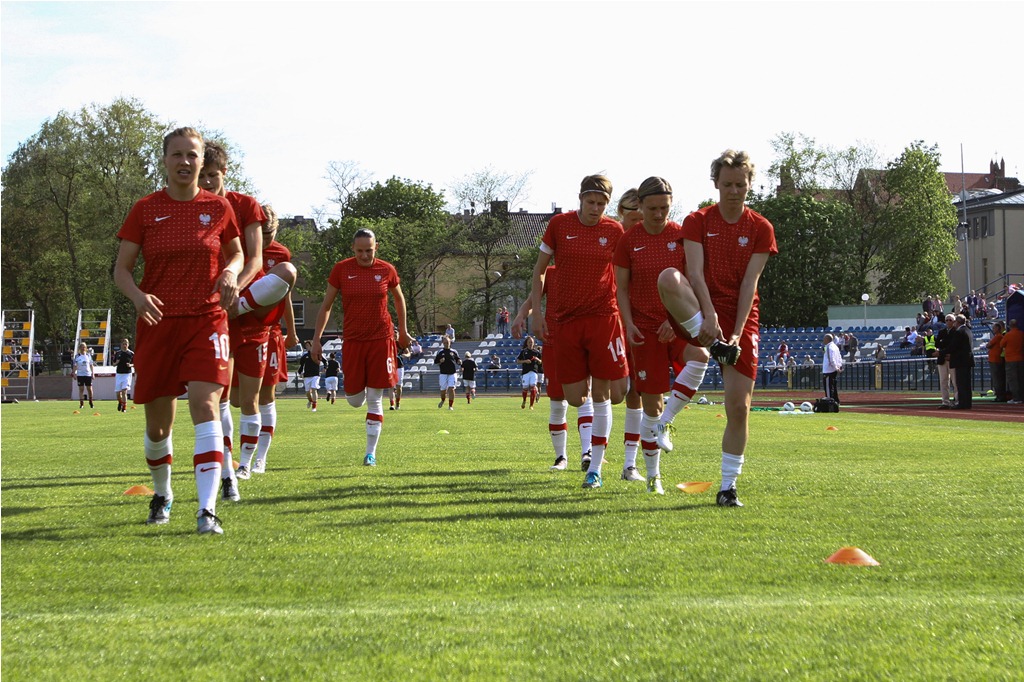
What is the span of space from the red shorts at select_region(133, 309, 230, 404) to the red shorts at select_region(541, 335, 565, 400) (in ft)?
13.3

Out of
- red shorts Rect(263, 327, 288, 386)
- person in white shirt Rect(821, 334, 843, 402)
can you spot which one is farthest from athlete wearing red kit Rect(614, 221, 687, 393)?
person in white shirt Rect(821, 334, 843, 402)

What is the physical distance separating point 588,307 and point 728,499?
2.48 meters

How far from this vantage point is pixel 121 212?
2525 inches

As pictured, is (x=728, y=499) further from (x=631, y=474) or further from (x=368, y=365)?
(x=368, y=365)

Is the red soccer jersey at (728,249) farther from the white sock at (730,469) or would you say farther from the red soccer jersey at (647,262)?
the red soccer jersey at (647,262)

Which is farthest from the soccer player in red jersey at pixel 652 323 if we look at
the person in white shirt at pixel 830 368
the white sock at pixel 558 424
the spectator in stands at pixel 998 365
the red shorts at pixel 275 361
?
the spectator in stands at pixel 998 365

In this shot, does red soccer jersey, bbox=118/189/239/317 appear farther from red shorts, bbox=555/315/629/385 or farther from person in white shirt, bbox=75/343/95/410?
person in white shirt, bbox=75/343/95/410

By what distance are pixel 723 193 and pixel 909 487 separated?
282 centimetres

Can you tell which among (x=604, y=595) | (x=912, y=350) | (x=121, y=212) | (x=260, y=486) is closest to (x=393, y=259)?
(x=121, y=212)

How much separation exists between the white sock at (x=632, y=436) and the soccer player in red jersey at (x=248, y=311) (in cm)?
307

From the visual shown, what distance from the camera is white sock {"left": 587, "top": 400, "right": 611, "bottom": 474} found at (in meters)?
9.09

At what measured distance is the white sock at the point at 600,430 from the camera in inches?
358

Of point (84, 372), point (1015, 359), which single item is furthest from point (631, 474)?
point (84, 372)

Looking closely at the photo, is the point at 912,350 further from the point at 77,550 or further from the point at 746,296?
the point at 77,550
